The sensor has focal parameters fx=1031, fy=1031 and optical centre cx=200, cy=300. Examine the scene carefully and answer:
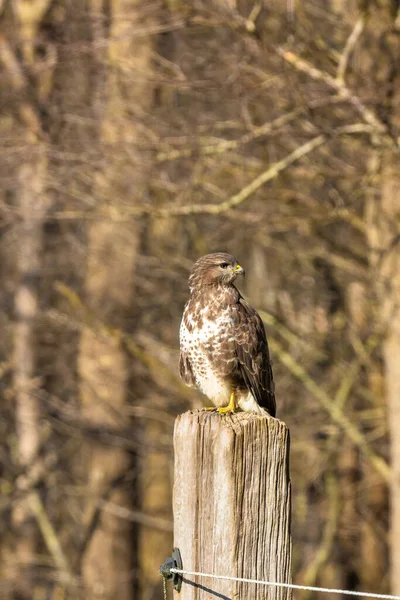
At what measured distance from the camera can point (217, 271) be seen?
4965 mm

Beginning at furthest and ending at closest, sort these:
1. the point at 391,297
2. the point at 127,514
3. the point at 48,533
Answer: the point at 48,533 < the point at 127,514 < the point at 391,297

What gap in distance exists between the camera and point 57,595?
12008 mm

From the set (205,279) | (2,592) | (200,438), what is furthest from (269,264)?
(200,438)

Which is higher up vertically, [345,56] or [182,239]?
[182,239]

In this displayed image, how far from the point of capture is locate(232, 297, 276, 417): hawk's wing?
4766 millimetres

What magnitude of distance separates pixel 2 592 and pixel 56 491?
1501mm

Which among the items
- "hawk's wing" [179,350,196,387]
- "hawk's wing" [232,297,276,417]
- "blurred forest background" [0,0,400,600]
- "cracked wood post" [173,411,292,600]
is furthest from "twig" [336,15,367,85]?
"cracked wood post" [173,411,292,600]

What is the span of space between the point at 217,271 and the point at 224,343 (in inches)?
16.4

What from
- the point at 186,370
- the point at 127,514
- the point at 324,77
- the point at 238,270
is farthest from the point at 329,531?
the point at 238,270

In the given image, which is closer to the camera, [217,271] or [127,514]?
[217,271]

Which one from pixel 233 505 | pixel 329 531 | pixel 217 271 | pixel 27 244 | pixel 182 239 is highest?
pixel 27 244

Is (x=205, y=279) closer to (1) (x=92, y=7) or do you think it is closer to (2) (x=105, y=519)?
(1) (x=92, y=7)

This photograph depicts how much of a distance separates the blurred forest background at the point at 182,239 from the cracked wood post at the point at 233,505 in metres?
4.07

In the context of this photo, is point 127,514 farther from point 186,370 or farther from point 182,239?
point 186,370
